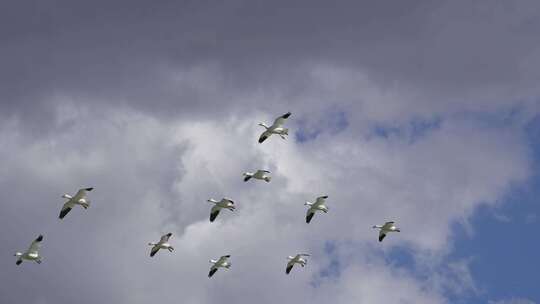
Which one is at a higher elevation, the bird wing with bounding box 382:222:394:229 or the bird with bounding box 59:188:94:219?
the bird wing with bounding box 382:222:394:229

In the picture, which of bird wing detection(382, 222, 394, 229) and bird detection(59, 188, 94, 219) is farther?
bird wing detection(382, 222, 394, 229)

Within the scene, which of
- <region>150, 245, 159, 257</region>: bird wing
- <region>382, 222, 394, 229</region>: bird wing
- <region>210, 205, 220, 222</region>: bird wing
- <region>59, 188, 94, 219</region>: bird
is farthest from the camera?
<region>382, 222, 394, 229</region>: bird wing

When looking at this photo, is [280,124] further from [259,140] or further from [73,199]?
[73,199]

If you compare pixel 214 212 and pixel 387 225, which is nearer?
pixel 214 212

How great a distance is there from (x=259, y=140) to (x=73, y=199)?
1842cm

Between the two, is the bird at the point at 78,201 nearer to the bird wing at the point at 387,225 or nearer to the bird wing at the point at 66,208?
the bird wing at the point at 66,208

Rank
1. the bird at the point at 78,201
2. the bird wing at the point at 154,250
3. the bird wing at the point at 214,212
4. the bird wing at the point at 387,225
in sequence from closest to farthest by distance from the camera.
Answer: the bird at the point at 78,201, the bird wing at the point at 214,212, the bird wing at the point at 154,250, the bird wing at the point at 387,225

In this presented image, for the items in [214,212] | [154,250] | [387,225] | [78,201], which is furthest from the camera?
[387,225]

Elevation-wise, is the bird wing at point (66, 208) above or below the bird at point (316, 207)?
below

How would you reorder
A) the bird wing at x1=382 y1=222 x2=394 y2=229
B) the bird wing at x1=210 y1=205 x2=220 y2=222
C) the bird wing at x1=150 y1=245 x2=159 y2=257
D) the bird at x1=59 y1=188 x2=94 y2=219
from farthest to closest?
the bird wing at x1=382 y1=222 x2=394 y2=229 → the bird wing at x1=150 y1=245 x2=159 y2=257 → the bird wing at x1=210 y1=205 x2=220 y2=222 → the bird at x1=59 y1=188 x2=94 y2=219

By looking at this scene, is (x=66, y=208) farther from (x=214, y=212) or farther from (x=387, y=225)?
(x=387, y=225)

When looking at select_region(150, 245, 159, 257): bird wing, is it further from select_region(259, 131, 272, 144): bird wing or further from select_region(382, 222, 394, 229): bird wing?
select_region(382, 222, 394, 229): bird wing

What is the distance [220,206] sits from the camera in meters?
146

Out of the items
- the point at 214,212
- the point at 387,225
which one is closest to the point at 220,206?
the point at 214,212
